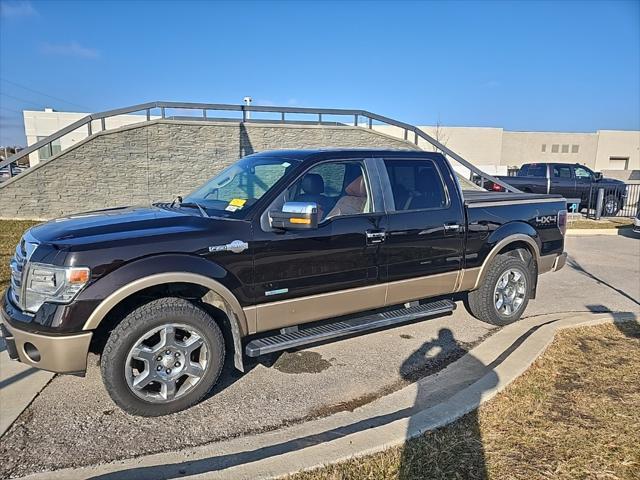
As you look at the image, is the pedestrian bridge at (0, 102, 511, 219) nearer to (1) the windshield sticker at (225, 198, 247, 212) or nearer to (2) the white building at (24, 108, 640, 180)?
(1) the windshield sticker at (225, 198, 247, 212)

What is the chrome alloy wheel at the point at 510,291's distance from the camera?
5258 millimetres

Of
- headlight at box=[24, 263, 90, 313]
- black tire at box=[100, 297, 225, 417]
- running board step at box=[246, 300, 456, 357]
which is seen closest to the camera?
headlight at box=[24, 263, 90, 313]

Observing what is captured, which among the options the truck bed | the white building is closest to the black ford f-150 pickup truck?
the truck bed

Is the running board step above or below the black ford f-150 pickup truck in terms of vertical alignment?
below

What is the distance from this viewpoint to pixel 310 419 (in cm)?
332

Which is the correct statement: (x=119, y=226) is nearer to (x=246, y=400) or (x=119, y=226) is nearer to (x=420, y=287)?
(x=246, y=400)

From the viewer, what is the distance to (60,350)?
9.81 ft

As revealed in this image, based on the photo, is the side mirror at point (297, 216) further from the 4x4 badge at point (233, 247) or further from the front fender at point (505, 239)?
the front fender at point (505, 239)

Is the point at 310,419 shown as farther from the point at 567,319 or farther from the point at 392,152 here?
the point at 567,319

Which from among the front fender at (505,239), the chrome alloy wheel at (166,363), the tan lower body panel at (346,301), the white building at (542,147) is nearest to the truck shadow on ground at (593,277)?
the front fender at (505,239)

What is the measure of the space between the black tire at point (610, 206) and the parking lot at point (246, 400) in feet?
48.5

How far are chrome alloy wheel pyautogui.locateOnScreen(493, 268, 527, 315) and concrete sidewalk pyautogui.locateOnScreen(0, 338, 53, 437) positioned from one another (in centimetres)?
456

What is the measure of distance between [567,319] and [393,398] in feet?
8.92

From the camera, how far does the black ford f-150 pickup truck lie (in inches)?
120
